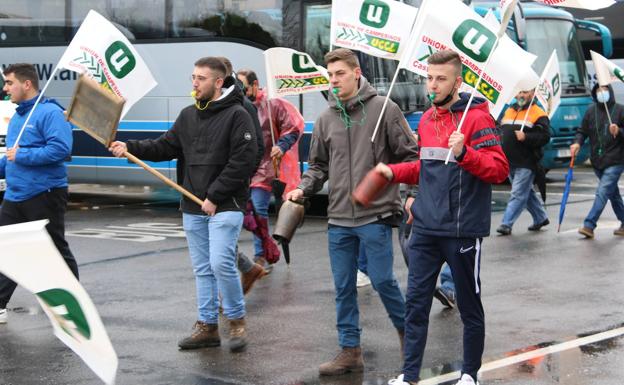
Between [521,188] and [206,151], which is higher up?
[206,151]

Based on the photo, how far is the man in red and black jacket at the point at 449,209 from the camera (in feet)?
20.6

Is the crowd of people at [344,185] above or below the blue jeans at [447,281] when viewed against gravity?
above

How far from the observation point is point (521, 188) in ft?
44.4

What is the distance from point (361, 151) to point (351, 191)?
241 mm

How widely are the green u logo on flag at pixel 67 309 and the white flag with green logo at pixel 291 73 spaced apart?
7.00m

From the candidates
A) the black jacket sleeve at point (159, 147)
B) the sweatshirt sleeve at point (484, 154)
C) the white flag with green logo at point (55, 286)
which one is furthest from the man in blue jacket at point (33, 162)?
the white flag with green logo at point (55, 286)

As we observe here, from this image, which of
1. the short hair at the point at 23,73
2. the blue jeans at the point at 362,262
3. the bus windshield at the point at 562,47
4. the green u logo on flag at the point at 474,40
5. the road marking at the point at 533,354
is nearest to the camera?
the road marking at the point at 533,354

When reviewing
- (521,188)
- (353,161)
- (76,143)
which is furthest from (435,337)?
(76,143)

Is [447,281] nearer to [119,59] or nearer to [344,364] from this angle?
[344,364]

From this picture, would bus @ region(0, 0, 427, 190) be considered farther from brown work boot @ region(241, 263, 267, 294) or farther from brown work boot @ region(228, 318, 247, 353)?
brown work boot @ region(228, 318, 247, 353)

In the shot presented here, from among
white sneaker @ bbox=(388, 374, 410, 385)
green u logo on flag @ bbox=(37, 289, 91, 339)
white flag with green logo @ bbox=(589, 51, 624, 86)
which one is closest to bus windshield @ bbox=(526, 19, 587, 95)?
white flag with green logo @ bbox=(589, 51, 624, 86)

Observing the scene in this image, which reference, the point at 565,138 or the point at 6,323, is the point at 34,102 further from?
the point at 565,138

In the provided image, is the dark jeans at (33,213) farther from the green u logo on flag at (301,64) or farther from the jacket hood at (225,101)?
the green u logo on flag at (301,64)

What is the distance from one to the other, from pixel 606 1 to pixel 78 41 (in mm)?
3947
